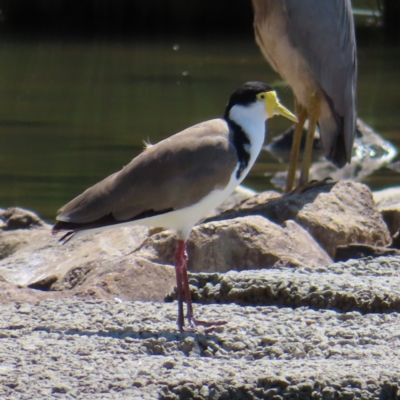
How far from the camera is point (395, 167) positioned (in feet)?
45.3

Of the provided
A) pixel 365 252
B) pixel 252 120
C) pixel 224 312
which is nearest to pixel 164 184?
pixel 252 120

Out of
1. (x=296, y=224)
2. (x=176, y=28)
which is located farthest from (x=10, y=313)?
(x=176, y=28)

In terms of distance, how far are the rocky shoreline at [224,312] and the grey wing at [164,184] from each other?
1.56 feet

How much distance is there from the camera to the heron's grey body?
9.23 meters

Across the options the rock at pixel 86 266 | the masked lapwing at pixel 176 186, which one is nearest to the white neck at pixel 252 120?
the masked lapwing at pixel 176 186

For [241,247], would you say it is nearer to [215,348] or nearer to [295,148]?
[215,348]

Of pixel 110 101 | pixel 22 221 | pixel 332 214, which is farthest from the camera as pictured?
pixel 110 101

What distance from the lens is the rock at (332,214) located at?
280 inches

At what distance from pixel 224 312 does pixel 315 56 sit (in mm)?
4781

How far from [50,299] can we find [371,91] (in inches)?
649

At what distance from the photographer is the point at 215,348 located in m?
4.38

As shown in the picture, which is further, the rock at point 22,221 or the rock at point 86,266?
the rock at point 22,221

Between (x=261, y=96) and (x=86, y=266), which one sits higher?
(x=261, y=96)

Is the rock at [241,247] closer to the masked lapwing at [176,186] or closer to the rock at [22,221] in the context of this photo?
the masked lapwing at [176,186]
